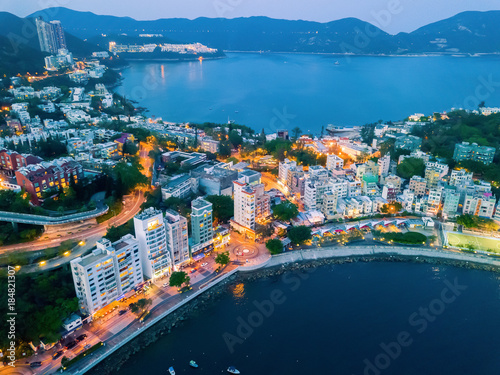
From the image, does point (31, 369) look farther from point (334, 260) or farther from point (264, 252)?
point (334, 260)

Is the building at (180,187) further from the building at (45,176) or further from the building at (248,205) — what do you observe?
the building at (45,176)

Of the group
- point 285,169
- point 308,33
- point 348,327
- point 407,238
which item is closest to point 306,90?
point 285,169

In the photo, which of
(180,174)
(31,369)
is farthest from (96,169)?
(31,369)

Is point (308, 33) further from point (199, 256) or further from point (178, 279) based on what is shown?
point (178, 279)

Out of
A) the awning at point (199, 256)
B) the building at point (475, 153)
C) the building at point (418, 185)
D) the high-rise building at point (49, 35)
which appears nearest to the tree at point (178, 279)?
the awning at point (199, 256)

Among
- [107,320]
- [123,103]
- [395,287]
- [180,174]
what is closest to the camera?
[107,320]

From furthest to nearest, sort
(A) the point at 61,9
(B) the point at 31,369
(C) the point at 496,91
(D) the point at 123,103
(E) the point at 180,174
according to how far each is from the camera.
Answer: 1. (A) the point at 61,9
2. (C) the point at 496,91
3. (D) the point at 123,103
4. (E) the point at 180,174
5. (B) the point at 31,369
